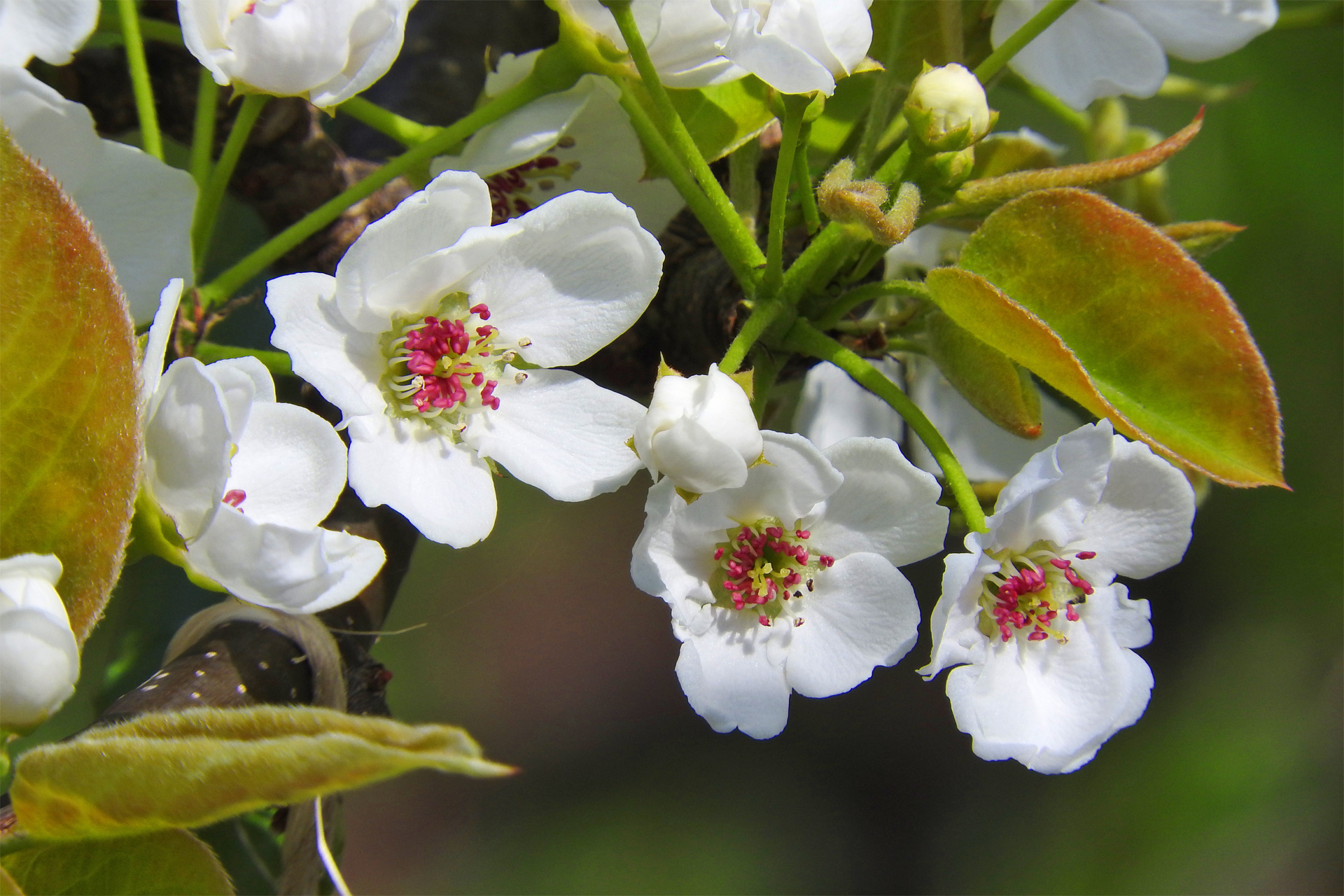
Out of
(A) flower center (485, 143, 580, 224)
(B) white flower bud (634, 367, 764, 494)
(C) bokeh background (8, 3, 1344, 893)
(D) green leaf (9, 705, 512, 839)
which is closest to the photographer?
(D) green leaf (9, 705, 512, 839)

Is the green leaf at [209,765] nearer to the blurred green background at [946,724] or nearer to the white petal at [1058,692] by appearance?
the white petal at [1058,692]

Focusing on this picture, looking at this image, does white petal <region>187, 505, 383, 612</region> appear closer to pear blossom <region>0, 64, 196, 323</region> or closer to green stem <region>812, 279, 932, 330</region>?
pear blossom <region>0, 64, 196, 323</region>

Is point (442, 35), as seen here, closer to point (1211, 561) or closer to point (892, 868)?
point (1211, 561)

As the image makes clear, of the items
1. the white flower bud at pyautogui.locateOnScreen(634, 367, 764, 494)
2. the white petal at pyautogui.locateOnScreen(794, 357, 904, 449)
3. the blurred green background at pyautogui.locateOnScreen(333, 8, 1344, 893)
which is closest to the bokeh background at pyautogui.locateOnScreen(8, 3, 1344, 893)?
the blurred green background at pyautogui.locateOnScreen(333, 8, 1344, 893)

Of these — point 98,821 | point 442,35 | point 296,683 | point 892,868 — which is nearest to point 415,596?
point 892,868

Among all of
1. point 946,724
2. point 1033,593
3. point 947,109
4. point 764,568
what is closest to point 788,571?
point 764,568

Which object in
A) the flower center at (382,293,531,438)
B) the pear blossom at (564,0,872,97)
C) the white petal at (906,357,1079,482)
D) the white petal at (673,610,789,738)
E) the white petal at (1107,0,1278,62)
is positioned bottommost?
the white petal at (906,357,1079,482)

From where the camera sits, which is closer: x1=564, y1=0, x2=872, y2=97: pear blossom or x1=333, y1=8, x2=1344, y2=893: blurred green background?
x1=564, y1=0, x2=872, y2=97: pear blossom
